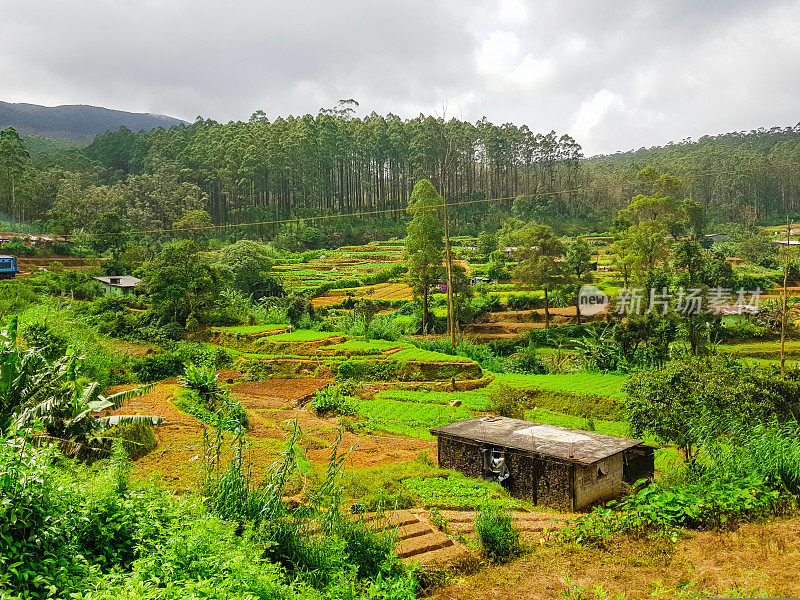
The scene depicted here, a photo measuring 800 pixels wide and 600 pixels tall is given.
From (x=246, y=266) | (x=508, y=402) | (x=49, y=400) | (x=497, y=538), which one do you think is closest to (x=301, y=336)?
(x=508, y=402)

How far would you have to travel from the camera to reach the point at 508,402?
1745cm

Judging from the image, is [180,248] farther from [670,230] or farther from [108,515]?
[670,230]

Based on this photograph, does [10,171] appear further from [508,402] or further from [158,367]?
[508,402]

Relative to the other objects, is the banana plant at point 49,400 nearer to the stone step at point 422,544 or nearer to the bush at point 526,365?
the stone step at point 422,544

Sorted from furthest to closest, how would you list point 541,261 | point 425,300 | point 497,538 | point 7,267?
point 7,267 → point 541,261 → point 425,300 → point 497,538

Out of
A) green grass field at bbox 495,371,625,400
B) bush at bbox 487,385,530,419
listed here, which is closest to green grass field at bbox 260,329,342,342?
green grass field at bbox 495,371,625,400

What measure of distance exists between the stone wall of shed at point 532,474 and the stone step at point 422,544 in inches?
134

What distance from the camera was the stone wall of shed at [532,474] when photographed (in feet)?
33.9

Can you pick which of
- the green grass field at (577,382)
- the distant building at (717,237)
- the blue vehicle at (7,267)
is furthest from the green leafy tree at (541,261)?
the distant building at (717,237)

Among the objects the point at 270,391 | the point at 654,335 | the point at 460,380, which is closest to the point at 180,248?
the point at 270,391

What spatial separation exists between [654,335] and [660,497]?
17238mm

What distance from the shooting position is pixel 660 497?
7676mm

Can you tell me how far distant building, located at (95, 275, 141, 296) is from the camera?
122 feet

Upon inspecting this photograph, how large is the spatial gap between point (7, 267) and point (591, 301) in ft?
110
